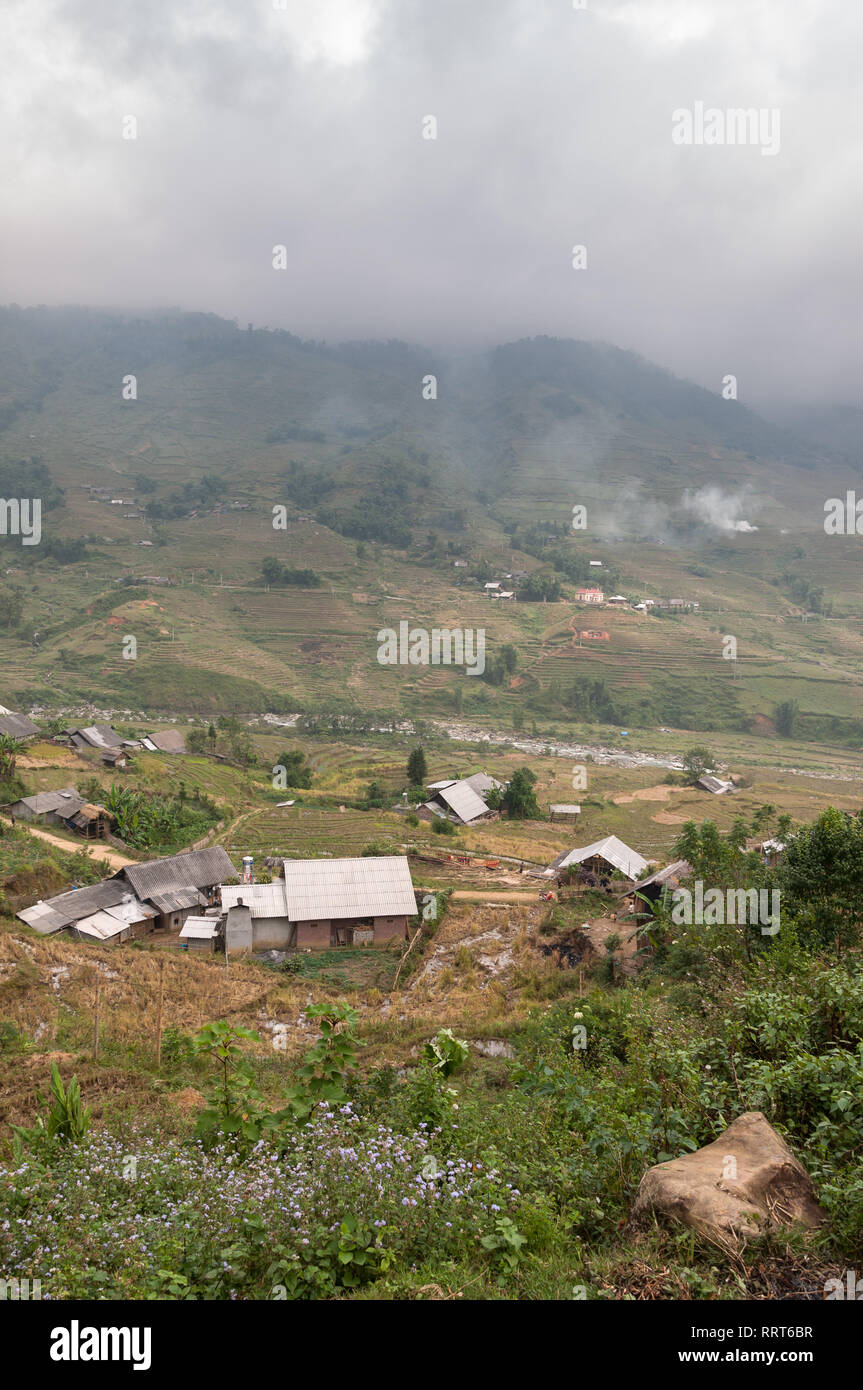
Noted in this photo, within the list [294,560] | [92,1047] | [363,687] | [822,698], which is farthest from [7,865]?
[294,560]

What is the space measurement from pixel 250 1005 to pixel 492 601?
8846cm

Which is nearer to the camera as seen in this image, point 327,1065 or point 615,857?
point 327,1065

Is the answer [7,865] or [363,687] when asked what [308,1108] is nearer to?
[7,865]

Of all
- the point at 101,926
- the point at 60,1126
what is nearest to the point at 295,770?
the point at 101,926

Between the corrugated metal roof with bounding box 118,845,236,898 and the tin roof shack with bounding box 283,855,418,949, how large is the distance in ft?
10.2

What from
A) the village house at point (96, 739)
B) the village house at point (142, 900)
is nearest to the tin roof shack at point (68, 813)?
the village house at point (142, 900)

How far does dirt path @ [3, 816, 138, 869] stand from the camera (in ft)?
87.5

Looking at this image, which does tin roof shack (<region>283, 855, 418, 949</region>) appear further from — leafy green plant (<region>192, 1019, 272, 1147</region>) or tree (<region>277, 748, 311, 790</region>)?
tree (<region>277, 748, 311, 790</region>)

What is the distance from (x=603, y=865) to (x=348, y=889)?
8.31 metres

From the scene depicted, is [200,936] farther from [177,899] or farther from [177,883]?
[177,883]

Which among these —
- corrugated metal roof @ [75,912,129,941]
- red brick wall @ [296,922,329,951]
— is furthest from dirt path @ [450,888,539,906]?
corrugated metal roof @ [75,912,129,941]

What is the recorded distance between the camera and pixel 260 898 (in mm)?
21547

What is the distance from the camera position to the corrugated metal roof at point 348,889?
21.4 m

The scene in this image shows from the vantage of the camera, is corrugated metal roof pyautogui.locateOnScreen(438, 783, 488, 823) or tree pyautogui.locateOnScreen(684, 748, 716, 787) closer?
corrugated metal roof pyautogui.locateOnScreen(438, 783, 488, 823)
